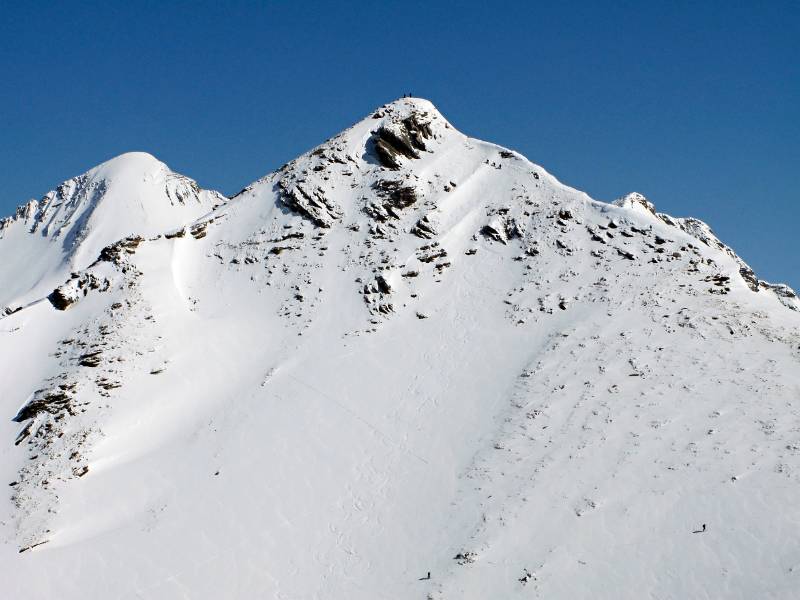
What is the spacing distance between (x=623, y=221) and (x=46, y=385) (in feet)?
135

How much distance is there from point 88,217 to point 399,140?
46.0m

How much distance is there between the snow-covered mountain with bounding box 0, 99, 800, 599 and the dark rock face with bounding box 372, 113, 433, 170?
951 millimetres

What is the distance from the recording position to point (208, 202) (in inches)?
3775

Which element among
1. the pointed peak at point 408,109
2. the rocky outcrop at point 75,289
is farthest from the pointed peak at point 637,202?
the rocky outcrop at point 75,289

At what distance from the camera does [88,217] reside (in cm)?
8169

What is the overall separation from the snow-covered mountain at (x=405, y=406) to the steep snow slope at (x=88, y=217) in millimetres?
27239

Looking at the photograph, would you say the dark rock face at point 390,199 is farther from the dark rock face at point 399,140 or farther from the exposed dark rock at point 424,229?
the dark rock face at point 399,140

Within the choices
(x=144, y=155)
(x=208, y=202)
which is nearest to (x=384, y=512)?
(x=208, y=202)

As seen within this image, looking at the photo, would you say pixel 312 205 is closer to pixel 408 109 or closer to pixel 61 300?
pixel 408 109

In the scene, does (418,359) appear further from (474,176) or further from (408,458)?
(474,176)

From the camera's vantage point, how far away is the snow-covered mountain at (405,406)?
1059 inches

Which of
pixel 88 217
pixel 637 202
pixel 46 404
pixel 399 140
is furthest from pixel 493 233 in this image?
pixel 88 217

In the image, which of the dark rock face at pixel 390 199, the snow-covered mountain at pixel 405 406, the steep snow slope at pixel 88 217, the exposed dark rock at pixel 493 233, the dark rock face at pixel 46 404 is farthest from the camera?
the steep snow slope at pixel 88 217

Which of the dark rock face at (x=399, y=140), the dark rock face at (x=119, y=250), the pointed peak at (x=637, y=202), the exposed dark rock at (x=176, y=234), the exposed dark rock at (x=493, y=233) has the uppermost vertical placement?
the pointed peak at (x=637, y=202)
